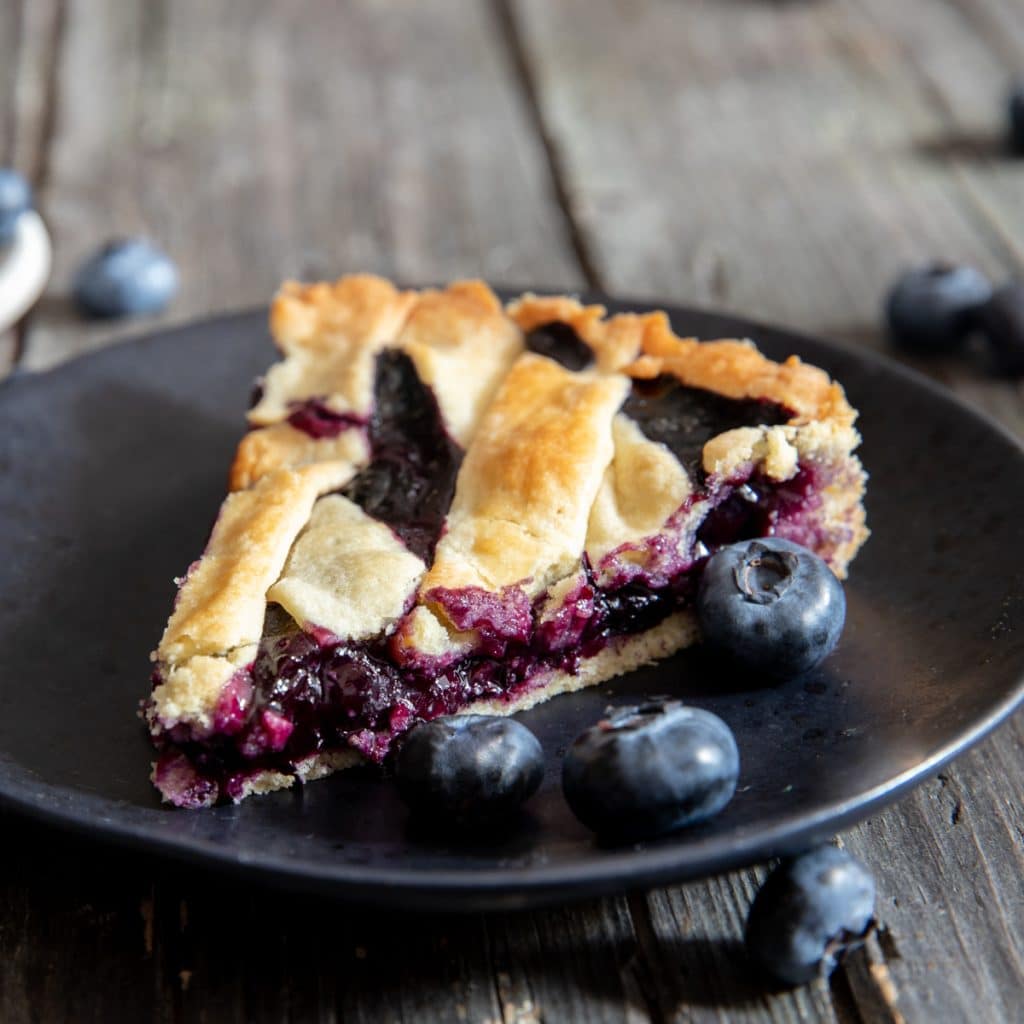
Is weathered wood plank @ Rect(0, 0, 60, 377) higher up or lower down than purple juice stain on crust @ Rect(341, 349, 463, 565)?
lower down

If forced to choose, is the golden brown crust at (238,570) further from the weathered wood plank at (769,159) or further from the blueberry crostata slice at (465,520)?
the weathered wood plank at (769,159)

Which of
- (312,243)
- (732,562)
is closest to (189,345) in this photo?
(312,243)

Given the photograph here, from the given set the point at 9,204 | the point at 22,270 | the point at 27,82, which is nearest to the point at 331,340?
the point at 22,270

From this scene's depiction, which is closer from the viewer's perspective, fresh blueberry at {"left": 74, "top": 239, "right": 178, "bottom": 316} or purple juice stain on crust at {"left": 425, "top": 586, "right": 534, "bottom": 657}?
purple juice stain on crust at {"left": 425, "top": 586, "right": 534, "bottom": 657}

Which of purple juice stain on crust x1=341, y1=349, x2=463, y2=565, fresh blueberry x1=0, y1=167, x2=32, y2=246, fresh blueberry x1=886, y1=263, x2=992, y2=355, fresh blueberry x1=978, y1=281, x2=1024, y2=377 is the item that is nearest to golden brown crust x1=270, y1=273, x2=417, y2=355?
purple juice stain on crust x1=341, y1=349, x2=463, y2=565

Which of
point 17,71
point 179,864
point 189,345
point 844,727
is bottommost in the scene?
point 17,71

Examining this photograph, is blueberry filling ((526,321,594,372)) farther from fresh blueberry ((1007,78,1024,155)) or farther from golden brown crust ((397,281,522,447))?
fresh blueberry ((1007,78,1024,155))

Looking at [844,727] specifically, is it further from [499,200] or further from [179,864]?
[499,200]
